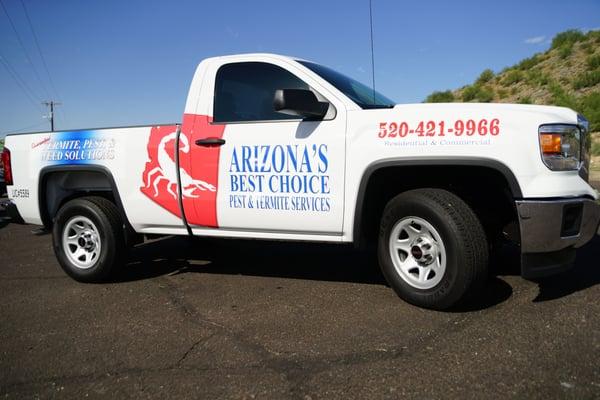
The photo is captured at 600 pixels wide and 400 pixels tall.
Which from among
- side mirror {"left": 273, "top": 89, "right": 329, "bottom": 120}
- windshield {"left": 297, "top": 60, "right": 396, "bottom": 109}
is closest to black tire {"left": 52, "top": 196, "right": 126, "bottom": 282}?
side mirror {"left": 273, "top": 89, "right": 329, "bottom": 120}

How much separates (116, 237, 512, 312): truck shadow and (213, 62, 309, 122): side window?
1.62 meters

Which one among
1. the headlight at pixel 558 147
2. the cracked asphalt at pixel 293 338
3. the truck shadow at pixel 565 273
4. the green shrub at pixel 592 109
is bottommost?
the cracked asphalt at pixel 293 338

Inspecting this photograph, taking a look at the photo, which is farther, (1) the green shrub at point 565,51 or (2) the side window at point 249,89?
(1) the green shrub at point 565,51

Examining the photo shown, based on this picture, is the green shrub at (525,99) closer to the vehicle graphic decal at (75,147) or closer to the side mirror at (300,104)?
the side mirror at (300,104)

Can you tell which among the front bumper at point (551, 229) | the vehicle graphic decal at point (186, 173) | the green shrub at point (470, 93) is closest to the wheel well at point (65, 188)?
the vehicle graphic decal at point (186, 173)

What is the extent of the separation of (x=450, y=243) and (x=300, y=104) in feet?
4.80

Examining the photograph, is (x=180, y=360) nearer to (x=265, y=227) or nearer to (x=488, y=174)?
(x=265, y=227)

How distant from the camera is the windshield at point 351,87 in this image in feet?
13.2

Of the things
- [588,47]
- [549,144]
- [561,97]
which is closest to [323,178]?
[549,144]

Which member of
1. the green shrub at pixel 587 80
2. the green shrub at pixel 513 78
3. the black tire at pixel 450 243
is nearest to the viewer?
the black tire at pixel 450 243

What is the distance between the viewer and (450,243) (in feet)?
10.9

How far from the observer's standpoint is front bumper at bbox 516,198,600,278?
3.08 metres

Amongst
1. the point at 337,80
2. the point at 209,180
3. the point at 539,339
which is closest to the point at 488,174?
the point at 539,339

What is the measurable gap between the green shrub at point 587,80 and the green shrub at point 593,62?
119 cm
